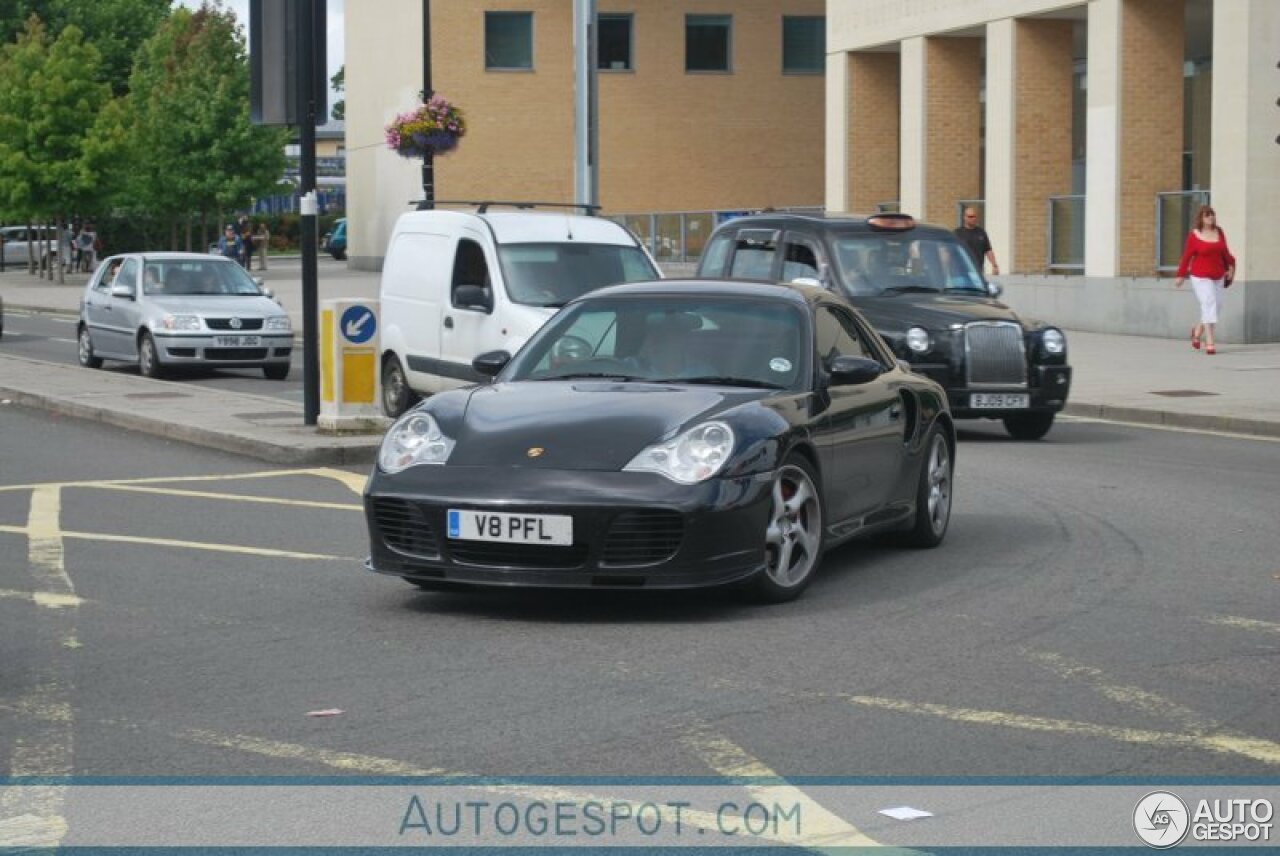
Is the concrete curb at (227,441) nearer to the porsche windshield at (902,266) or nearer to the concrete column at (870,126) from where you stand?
the porsche windshield at (902,266)

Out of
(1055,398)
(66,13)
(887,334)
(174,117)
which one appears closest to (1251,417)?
(1055,398)

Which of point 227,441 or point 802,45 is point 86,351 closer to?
point 227,441

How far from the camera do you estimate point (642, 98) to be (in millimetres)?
59406

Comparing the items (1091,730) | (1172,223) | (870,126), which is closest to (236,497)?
(1091,730)

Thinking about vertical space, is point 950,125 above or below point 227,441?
above

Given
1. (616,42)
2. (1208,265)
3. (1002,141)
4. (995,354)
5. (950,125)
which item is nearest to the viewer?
(995,354)

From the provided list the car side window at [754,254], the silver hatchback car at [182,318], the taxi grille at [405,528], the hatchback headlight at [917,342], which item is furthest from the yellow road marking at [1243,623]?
the silver hatchback car at [182,318]

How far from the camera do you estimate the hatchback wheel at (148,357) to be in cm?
2527

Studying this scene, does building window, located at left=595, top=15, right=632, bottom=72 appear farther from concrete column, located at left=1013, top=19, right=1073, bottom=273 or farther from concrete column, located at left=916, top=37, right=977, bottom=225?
concrete column, located at left=1013, top=19, right=1073, bottom=273

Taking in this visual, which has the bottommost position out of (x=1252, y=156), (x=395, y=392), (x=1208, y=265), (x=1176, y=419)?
(x=1176, y=419)

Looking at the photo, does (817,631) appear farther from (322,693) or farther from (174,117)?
(174,117)

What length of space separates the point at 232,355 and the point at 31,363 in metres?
2.84

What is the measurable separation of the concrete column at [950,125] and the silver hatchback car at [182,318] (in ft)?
47.7

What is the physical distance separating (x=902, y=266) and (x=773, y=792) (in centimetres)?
1288
